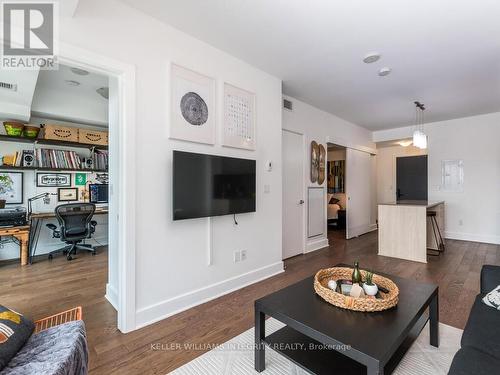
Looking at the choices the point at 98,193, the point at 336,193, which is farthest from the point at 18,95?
the point at 336,193

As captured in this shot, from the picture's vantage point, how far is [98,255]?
4.32m

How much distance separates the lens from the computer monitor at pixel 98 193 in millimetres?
4832

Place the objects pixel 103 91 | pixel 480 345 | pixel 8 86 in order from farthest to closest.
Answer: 1. pixel 103 91
2. pixel 8 86
3. pixel 480 345

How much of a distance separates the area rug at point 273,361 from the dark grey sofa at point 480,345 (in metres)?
0.46

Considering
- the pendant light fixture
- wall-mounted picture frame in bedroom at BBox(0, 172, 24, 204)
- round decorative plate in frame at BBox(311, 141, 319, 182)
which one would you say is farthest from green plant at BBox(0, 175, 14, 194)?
the pendant light fixture

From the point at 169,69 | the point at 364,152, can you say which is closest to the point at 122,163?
the point at 169,69

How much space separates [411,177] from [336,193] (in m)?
2.12

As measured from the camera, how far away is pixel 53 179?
439cm

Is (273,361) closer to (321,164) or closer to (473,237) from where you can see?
(321,164)

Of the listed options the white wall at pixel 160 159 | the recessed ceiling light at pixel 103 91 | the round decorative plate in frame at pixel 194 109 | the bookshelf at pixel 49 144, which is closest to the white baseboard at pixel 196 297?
the white wall at pixel 160 159

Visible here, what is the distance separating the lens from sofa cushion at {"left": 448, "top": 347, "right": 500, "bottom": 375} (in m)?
1.02

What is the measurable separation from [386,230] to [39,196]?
6012mm

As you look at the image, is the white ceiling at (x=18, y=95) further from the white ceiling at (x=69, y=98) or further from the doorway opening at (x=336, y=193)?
the doorway opening at (x=336, y=193)

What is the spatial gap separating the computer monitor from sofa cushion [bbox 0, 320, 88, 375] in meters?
4.29
